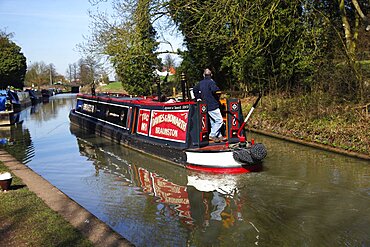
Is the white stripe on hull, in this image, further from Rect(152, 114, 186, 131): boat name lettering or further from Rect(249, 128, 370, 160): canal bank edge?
Rect(249, 128, 370, 160): canal bank edge

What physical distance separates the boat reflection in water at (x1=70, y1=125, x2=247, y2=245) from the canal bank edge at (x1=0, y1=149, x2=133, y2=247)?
0.49 m

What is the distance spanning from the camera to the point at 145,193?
678cm

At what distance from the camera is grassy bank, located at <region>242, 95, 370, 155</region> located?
29.2 feet

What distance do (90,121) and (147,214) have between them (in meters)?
9.51

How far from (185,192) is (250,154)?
1.37 m

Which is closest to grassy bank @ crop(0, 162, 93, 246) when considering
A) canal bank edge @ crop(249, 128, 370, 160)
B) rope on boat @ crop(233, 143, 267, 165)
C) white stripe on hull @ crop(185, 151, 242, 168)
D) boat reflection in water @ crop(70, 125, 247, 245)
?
boat reflection in water @ crop(70, 125, 247, 245)

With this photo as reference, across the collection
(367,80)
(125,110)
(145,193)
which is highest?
(367,80)

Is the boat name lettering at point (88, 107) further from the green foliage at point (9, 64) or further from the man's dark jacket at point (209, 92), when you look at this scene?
the green foliage at point (9, 64)

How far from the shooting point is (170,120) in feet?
28.6

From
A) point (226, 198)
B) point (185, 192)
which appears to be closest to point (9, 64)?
point (185, 192)

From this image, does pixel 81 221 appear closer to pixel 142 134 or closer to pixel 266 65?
pixel 142 134

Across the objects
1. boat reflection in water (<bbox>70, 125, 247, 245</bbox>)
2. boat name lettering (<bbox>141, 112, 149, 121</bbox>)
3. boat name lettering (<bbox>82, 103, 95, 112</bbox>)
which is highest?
boat name lettering (<bbox>141, 112, 149, 121</bbox>)

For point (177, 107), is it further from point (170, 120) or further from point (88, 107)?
point (88, 107)

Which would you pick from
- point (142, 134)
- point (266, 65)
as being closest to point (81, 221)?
point (142, 134)
